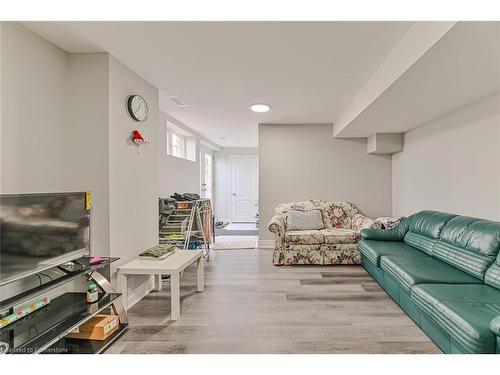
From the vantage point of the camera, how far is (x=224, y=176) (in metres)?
9.16

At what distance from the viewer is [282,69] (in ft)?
9.21

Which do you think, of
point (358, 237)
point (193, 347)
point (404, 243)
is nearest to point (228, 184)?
point (358, 237)

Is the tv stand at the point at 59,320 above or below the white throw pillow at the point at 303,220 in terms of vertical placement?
below

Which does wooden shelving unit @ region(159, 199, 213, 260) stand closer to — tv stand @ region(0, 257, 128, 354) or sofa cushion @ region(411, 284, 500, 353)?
tv stand @ region(0, 257, 128, 354)

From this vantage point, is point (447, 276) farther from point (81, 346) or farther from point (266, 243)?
point (266, 243)

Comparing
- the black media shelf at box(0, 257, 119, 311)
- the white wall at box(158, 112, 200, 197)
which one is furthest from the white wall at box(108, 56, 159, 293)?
the white wall at box(158, 112, 200, 197)

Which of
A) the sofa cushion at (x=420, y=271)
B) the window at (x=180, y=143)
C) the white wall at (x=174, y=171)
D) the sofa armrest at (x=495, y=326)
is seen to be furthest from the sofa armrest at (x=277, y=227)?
the sofa armrest at (x=495, y=326)

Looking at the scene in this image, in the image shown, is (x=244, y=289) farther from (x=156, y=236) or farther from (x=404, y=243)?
(x=404, y=243)

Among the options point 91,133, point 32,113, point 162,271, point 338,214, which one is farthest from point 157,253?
point 338,214

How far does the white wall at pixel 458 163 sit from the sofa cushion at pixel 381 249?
688 millimetres

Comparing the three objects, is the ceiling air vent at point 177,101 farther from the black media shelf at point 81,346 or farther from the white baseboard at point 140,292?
the black media shelf at point 81,346

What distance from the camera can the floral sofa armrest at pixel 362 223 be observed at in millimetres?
4180

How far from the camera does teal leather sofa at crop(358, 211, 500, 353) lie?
1647 millimetres

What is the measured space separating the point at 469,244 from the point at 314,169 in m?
3.07
